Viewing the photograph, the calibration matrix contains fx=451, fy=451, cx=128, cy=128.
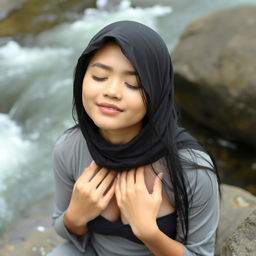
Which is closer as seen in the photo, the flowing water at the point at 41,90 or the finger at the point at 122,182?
the finger at the point at 122,182

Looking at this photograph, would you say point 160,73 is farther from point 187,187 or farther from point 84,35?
point 84,35

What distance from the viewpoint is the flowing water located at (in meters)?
4.58

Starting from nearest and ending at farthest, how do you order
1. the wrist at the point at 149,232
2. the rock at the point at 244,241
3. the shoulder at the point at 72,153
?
the rock at the point at 244,241
the wrist at the point at 149,232
the shoulder at the point at 72,153

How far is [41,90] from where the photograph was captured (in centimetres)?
587

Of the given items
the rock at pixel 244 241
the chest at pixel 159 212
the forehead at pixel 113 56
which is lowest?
the chest at pixel 159 212

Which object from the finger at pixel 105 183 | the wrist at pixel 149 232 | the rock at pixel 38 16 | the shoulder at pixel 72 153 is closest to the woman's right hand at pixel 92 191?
the finger at pixel 105 183

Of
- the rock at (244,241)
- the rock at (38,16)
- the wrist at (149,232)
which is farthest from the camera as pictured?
the rock at (38,16)

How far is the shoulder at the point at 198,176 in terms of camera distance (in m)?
1.94

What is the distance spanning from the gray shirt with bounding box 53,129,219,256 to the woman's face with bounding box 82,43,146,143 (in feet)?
1.07

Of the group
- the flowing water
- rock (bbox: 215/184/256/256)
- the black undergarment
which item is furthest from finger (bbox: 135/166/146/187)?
the flowing water

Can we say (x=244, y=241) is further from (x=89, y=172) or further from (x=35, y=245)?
(x=35, y=245)

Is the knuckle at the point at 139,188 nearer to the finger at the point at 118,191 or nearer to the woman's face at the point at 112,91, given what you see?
the finger at the point at 118,191

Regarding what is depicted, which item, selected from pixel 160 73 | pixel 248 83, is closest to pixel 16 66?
pixel 248 83

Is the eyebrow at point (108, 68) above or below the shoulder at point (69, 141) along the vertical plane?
above
